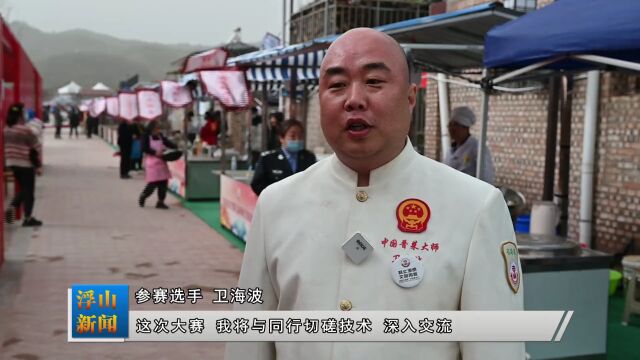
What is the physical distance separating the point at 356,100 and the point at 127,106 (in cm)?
1939

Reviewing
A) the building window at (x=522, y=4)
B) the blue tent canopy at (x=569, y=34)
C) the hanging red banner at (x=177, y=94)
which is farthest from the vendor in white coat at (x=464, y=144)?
the hanging red banner at (x=177, y=94)

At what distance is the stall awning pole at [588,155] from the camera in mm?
9211

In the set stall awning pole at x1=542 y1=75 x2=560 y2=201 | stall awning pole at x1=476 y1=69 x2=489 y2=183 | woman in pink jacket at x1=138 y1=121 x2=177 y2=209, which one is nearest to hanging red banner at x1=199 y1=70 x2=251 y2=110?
woman in pink jacket at x1=138 y1=121 x2=177 y2=209

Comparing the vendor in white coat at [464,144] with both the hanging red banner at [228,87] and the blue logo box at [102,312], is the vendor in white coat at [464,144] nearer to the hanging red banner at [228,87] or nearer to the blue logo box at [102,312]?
the hanging red banner at [228,87]

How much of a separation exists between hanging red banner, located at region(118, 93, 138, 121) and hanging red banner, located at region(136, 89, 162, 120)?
1.67m

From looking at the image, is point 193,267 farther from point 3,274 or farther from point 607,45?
point 607,45

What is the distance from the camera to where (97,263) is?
957cm

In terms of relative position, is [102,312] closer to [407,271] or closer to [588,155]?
[407,271]

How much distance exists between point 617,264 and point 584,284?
4312 mm

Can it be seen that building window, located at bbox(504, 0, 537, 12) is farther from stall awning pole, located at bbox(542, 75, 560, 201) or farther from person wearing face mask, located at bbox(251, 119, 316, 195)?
person wearing face mask, located at bbox(251, 119, 316, 195)

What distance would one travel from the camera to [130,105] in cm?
2036

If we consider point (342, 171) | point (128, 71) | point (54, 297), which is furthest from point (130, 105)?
point (128, 71)
